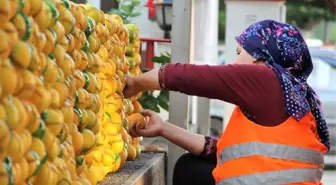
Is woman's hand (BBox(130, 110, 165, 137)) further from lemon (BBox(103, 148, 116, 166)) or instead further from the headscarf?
the headscarf

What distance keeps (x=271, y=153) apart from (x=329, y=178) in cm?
837

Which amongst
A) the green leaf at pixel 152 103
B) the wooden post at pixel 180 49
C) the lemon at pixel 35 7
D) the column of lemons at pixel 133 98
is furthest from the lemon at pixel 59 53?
the green leaf at pixel 152 103

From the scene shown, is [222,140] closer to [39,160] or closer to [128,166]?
[128,166]

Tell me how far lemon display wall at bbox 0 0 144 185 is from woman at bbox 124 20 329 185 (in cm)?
25

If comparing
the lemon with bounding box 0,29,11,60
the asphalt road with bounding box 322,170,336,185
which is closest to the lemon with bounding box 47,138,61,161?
the lemon with bounding box 0,29,11,60

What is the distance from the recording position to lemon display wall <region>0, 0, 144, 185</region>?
2078mm

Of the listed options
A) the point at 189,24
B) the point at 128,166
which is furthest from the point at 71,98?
the point at 189,24

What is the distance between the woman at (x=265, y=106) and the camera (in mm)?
3359

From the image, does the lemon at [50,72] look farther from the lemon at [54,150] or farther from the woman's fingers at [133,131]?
the woman's fingers at [133,131]

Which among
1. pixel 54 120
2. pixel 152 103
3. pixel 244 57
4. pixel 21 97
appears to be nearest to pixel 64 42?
pixel 54 120

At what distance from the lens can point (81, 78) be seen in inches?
113

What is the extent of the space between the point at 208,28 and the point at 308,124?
23.0 ft

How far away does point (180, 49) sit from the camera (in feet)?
14.6

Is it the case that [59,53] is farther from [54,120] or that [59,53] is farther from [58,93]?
[54,120]
